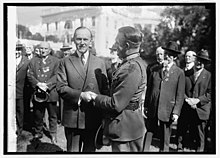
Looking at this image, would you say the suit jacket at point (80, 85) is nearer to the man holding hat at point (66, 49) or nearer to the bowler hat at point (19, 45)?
the man holding hat at point (66, 49)

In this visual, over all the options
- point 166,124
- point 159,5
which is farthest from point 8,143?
point 159,5

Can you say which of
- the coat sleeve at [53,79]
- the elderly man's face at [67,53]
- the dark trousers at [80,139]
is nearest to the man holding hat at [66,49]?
the elderly man's face at [67,53]

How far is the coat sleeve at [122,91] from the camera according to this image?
2594mm

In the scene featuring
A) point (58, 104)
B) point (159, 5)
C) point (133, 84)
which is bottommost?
point (58, 104)

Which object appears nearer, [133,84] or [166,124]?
[133,84]

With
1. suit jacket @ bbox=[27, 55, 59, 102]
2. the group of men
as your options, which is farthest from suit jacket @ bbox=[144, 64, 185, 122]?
suit jacket @ bbox=[27, 55, 59, 102]

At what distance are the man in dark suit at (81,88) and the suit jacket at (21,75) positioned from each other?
37cm

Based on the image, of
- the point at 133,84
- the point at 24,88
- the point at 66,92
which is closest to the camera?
the point at 133,84

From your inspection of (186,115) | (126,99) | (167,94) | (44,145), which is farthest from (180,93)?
(44,145)

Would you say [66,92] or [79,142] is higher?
[66,92]

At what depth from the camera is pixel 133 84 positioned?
8.68 feet

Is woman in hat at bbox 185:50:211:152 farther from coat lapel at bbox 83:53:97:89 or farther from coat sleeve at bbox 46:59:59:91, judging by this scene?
coat sleeve at bbox 46:59:59:91

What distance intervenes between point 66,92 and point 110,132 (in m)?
0.55

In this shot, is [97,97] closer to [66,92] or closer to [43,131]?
[66,92]
